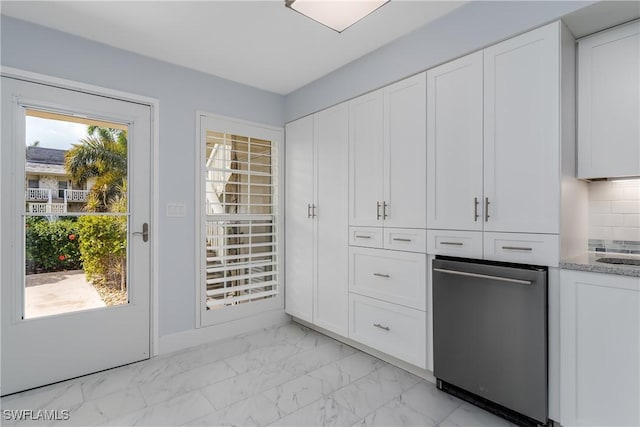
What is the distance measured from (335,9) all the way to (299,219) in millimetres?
1965

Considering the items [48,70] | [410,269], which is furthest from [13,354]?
[410,269]

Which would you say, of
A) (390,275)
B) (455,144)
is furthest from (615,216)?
(390,275)

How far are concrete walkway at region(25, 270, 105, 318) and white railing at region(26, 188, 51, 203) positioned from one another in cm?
54

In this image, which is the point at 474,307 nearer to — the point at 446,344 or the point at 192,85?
the point at 446,344

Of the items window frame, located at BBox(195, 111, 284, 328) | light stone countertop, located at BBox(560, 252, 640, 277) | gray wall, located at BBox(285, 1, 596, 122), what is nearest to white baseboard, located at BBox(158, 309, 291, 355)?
window frame, located at BBox(195, 111, 284, 328)

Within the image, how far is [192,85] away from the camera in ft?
9.73

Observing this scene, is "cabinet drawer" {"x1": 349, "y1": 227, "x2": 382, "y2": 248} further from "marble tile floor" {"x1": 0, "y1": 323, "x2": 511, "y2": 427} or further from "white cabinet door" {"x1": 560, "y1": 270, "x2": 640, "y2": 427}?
"white cabinet door" {"x1": 560, "y1": 270, "x2": 640, "y2": 427}

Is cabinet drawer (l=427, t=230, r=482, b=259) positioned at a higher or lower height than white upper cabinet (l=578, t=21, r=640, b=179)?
lower

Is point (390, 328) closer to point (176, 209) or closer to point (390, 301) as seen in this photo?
point (390, 301)

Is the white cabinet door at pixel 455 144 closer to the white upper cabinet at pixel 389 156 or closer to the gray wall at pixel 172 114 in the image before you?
the white upper cabinet at pixel 389 156

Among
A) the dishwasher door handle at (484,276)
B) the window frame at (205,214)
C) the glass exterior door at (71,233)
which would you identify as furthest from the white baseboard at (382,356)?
the glass exterior door at (71,233)

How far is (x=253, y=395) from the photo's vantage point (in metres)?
2.13

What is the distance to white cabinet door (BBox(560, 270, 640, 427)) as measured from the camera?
1495 millimetres

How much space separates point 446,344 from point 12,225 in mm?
2985
